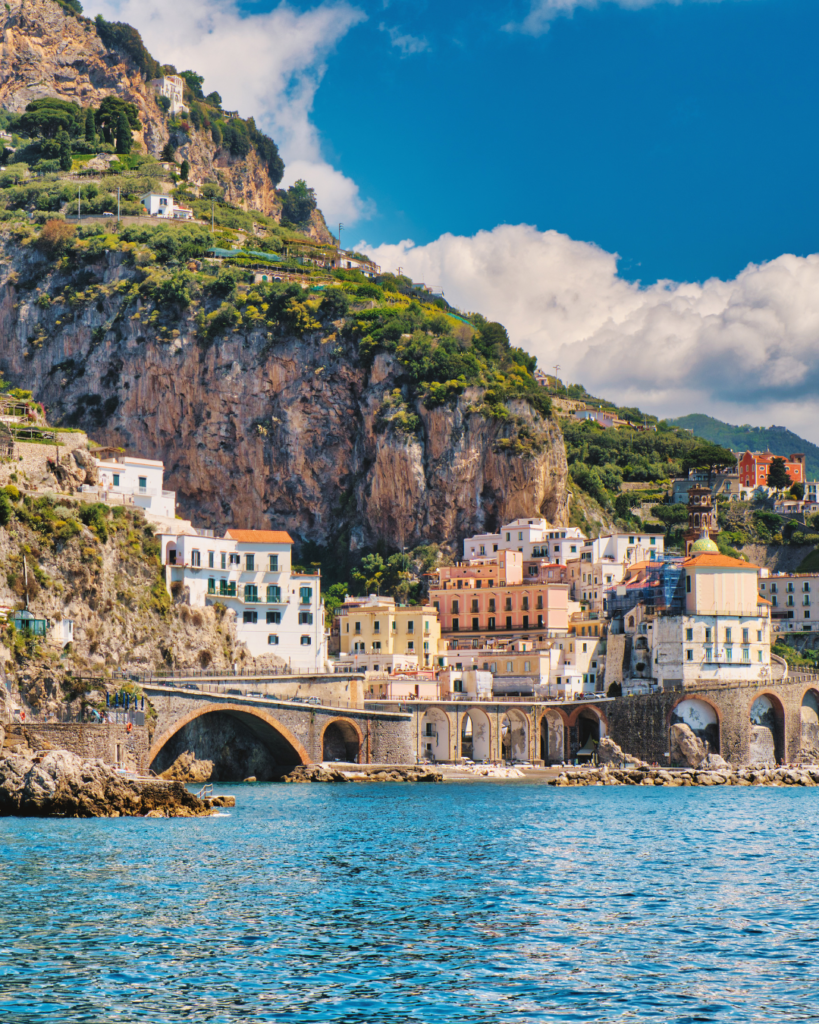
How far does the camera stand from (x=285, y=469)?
122750 millimetres

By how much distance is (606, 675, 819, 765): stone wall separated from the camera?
85375 mm

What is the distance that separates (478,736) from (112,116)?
105605mm

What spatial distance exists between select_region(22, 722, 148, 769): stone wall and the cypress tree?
110m

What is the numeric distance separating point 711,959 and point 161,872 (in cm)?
1519

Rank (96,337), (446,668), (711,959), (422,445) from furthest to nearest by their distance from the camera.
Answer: (96,337)
(422,445)
(446,668)
(711,959)

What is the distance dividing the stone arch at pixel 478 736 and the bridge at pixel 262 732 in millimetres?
10380

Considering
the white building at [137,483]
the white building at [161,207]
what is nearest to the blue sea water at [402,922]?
the white building at [137,483]

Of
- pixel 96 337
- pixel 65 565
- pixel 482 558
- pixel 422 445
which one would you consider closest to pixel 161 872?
pixel 65 565

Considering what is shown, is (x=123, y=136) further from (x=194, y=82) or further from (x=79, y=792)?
(x=79, y=792)

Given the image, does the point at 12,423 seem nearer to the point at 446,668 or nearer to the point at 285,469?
the point at 446,668

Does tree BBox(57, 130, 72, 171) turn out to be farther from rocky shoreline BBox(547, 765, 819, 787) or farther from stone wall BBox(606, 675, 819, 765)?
rocky shoreline BBox(547, 765, 819, 787)

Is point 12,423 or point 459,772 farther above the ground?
point 12,423

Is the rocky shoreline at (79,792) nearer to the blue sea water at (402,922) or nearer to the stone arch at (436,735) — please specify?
the blue sea water at (402,922)

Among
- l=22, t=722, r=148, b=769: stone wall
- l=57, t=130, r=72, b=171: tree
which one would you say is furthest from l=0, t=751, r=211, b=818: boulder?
l=57, t=130, r=72, b=171: tree
